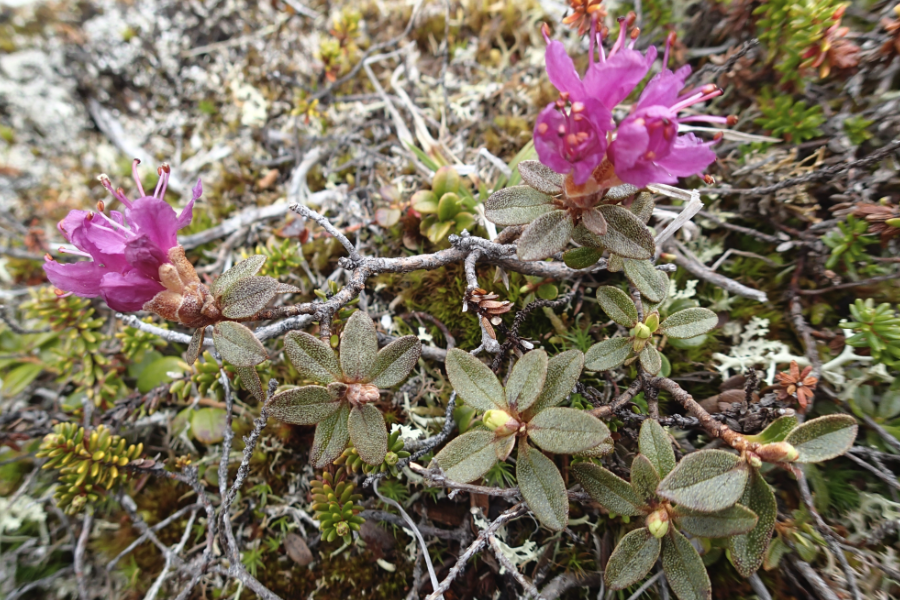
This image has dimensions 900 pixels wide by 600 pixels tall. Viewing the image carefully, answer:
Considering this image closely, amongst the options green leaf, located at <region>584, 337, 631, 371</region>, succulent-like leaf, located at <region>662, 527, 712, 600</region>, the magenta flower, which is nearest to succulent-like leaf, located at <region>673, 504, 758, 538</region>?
succulent-like leaf, located at <region>662, 527, 712, 600</region>

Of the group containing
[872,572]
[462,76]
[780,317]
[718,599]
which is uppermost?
[462,76]

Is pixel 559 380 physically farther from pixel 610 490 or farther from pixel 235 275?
pixel 235 275

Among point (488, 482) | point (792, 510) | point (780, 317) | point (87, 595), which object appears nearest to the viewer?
point (792, 510)

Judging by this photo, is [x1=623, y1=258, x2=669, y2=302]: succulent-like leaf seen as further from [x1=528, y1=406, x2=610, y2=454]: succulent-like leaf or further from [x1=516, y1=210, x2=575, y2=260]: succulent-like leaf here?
[x1=528, y1=406, x2=610, y2=454]: succulent-like leaf

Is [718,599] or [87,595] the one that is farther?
[87,595]

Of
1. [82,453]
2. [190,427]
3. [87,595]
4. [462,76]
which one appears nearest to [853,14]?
[462,76]

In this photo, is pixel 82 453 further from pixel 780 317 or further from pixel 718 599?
pixel 780 317
